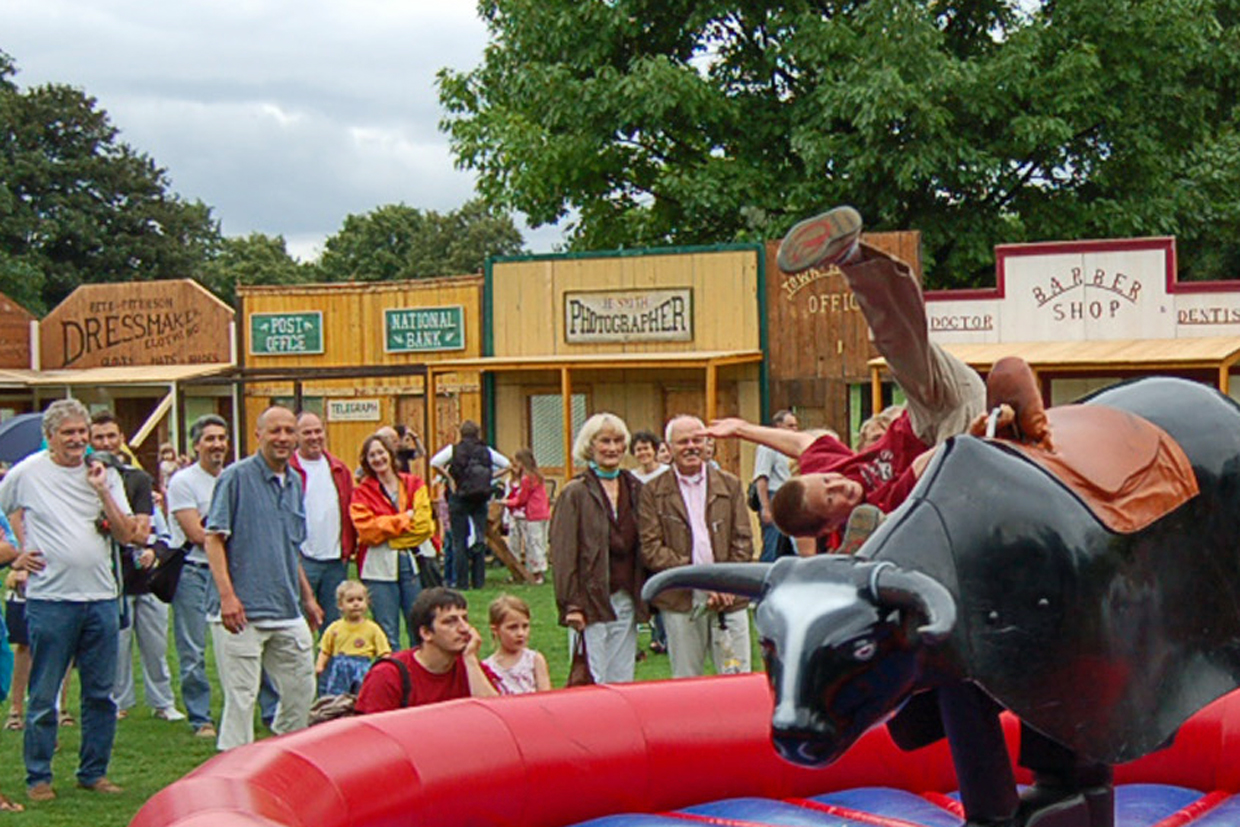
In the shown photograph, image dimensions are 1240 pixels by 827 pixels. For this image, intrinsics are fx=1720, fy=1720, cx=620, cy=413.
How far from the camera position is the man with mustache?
8.30 metres

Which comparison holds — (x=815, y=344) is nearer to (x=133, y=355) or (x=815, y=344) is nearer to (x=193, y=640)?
(x=193, y=640)

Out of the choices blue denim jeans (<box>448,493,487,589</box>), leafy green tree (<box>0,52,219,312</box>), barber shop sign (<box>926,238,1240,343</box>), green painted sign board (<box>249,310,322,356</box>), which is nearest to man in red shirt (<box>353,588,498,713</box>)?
blue denim jeans (<box>448,493,487,589</box>)

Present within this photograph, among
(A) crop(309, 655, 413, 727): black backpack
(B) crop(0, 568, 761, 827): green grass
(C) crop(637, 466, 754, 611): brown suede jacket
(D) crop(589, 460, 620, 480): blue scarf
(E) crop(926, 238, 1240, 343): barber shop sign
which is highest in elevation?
(E) crop(926, 238, 1240, 343): barber shop sign

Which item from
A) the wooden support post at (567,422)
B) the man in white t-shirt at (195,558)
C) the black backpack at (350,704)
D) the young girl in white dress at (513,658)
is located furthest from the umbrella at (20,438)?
the black backpack at (350,704)

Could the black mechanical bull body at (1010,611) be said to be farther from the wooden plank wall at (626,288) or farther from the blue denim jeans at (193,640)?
the wooden plank wall at (626,288)

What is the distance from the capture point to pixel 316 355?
23250 mm

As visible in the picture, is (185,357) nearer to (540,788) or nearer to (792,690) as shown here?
(540,788)

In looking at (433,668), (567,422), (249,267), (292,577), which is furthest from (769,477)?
(249,267)

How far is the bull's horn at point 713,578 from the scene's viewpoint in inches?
171

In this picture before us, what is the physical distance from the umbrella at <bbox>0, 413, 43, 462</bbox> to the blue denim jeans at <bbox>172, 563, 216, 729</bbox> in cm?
1202

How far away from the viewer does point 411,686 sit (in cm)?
683

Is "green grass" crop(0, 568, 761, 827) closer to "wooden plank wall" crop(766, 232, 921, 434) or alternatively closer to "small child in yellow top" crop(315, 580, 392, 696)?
"small child in yellow top" crop(315, 580, 392, 696)

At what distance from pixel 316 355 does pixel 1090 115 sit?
11.5 m

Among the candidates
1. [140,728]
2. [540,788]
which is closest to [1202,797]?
[540,788]
